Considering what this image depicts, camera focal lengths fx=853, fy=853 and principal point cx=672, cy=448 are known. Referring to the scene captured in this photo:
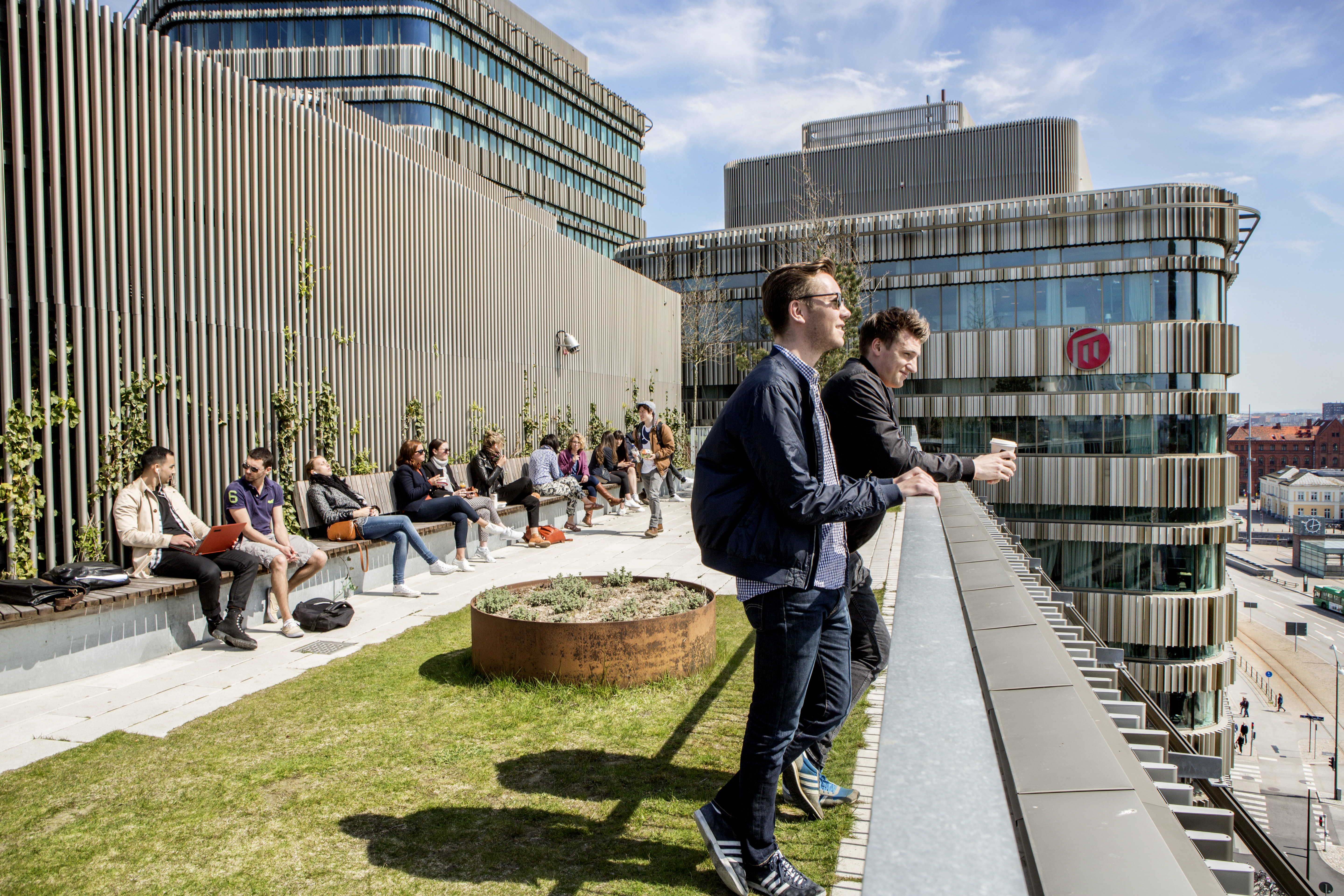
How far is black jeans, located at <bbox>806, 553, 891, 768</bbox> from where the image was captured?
3268 millimetres

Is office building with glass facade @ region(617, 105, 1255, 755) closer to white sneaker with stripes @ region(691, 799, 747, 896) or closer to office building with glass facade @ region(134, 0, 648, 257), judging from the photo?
office building with glass facade @ region(134, 0, 648, 257)

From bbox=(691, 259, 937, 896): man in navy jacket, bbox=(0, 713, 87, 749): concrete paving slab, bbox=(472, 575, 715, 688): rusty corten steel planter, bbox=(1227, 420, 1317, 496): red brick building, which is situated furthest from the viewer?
bbox=(1227, 420, 1317, 496): red brick building

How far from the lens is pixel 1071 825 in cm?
151

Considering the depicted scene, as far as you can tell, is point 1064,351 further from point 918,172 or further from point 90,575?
point 918,172

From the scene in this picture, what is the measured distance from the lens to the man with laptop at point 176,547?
644cm

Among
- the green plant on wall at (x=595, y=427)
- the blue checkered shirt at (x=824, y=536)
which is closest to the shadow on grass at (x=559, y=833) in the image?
the blue checkered shirt at (x=824, y=536)

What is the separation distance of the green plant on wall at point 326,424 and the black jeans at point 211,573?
11.3 feet

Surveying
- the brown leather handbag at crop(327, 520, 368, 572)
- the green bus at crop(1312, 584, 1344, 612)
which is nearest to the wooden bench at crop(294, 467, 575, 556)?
the brown leather handbag at crop(327, 520, 368, 572)

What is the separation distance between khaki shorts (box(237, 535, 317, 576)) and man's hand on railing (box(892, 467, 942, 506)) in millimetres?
5933

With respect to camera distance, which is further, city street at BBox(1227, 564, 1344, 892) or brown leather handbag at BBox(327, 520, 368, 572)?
city street at BBox(1227, 564, 1344, 892)

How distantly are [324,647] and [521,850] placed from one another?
3939 mm

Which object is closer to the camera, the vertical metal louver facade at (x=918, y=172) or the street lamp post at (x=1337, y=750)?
the street lamp post at (x=1337, y=750)

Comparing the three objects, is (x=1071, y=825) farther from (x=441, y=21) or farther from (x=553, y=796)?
(x=441, y=21)

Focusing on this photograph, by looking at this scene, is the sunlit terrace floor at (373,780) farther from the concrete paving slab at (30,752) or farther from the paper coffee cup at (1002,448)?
the paper coffee cup at (1002,448)
